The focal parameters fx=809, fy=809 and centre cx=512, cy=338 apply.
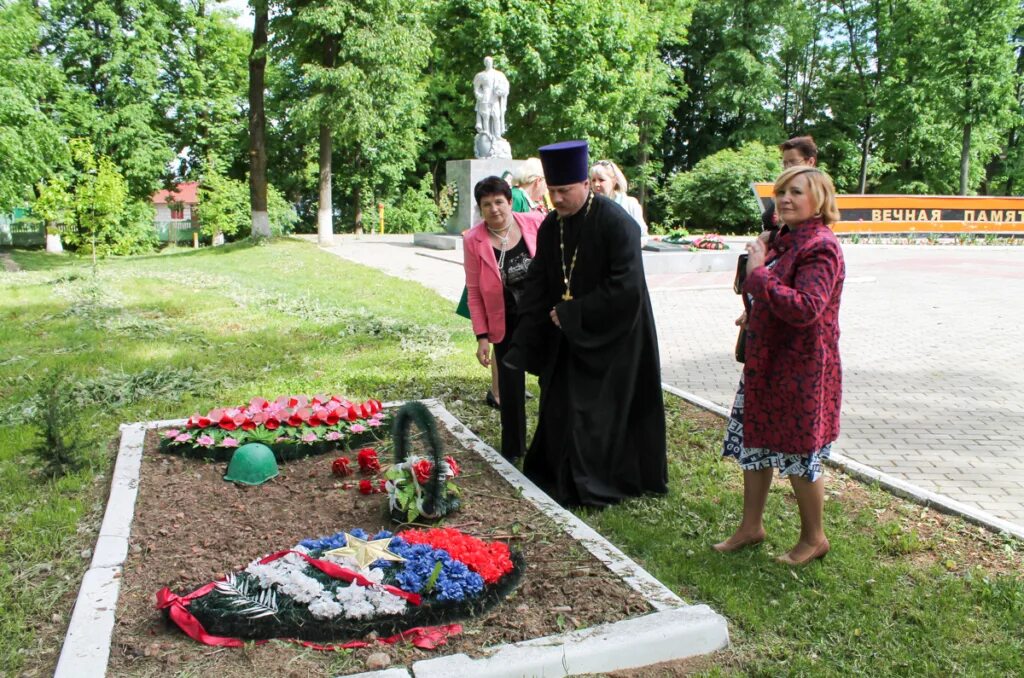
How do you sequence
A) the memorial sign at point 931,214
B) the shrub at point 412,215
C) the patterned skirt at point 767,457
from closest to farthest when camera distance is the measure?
1. the patterned skirt at point 767,457
2. the memorial sign at point 931,214
3. the shrub at point 412,215

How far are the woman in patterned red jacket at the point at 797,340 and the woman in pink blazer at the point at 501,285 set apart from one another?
198cm

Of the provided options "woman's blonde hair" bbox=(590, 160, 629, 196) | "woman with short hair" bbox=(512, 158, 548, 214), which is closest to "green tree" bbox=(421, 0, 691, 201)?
"woman's blonde hair" bbox=(590, 160, 629, 196)

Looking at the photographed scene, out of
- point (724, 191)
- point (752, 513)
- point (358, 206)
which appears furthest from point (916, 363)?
A: point (358, 206)

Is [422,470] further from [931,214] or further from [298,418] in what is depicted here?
[931,214]

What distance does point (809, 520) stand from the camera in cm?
390

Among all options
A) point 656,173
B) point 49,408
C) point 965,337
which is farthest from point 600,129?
point 49,408

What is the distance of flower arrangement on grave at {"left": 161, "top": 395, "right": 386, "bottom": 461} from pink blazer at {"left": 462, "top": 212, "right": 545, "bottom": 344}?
110 cm

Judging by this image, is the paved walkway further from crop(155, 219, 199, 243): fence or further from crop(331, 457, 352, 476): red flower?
crop(155, 219, 199, 243): fence

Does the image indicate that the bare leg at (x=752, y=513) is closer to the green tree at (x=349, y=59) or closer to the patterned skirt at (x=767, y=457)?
the patterned skirt at (x=767, y=457)

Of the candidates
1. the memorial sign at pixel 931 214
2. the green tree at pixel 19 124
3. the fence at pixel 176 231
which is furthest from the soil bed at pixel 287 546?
the fence at pixel 176 231

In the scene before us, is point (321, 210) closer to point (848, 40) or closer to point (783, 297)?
point (783, 297)

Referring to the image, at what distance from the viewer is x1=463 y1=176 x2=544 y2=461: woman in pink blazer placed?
5.54 m

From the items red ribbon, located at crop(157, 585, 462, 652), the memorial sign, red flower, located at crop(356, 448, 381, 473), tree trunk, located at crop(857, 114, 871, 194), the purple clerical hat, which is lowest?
red ribbon, located at crop(157, 585, 462, 652)

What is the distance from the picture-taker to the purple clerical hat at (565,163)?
4387mm
